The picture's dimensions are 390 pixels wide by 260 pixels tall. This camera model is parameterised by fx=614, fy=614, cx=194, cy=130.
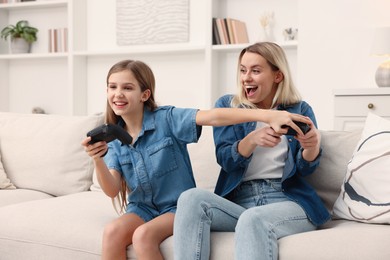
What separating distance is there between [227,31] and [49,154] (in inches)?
85.3

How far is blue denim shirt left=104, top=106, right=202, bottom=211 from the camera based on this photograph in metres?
2.06

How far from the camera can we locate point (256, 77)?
210cm

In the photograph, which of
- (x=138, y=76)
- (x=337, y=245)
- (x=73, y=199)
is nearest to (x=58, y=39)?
(x=73, y=199)

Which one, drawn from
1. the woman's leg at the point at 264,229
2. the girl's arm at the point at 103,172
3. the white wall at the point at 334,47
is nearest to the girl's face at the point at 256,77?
the woman's leg at the point at 264,229

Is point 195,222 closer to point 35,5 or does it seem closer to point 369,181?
point 369,181

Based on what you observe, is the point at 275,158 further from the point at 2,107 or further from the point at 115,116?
the point at 2,107

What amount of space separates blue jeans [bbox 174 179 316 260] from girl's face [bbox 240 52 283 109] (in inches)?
13.9

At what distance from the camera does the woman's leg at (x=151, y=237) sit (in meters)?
1.82

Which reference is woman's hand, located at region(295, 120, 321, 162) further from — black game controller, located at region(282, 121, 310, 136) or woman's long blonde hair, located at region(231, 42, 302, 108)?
woman's long blonde hair, located at region(231, 42, 302, 108)

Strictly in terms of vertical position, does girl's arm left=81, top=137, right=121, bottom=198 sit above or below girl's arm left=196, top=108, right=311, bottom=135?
below

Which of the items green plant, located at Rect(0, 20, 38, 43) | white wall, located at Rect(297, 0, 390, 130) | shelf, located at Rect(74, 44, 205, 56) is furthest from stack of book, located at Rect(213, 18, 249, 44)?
green plant, located at Rect(0, 20, 38, 43)

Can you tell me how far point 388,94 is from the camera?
3.59 metres

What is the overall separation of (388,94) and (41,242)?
2.32 meters

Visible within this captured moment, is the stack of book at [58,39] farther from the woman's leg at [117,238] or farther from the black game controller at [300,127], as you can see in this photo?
the black game controller at [300,127]
